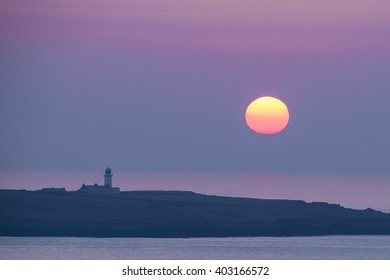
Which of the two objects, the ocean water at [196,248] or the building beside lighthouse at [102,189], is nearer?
the ocean water at [196,248]

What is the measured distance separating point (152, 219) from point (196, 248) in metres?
27.1

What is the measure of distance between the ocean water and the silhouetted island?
4.79m

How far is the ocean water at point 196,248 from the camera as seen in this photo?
74.8 meters

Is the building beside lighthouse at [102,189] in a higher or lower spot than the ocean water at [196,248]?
higher

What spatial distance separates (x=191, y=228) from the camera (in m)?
109

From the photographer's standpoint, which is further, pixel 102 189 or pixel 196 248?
pixel 102 189

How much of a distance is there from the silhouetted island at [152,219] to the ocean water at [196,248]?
4.79m

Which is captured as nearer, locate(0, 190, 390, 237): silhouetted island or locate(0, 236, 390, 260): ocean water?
locate(0, 236, 390, 260): ocean water

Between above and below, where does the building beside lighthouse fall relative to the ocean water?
above

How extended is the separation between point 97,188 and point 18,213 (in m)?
8.63

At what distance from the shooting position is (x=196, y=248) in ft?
278

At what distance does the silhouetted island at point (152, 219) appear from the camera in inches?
4205

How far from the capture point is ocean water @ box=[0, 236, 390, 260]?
74812 millimetres
